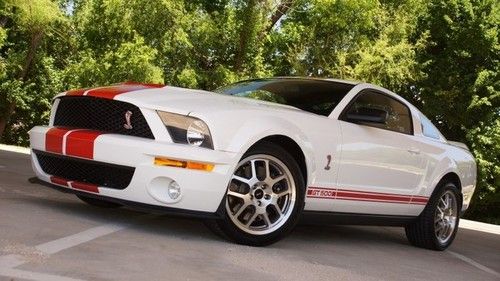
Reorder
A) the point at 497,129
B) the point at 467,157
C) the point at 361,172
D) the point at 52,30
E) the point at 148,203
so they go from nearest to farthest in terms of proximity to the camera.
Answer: the point at 148,203
the point at 361,172
the point at 467,157
the point at 497,129
the point at 52,30

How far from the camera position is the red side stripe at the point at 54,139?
15.9ft

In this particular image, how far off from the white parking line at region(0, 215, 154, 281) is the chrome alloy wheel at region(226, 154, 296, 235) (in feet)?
2.79

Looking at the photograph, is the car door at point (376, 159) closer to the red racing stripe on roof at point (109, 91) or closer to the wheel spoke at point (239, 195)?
the wheel spoke at point (239, 195)

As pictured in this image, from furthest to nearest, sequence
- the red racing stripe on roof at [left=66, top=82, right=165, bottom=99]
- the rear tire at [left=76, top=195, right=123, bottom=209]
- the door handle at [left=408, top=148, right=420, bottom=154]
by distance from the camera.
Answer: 1. the door handle at [left=408, top=148, right=420, bottom=154]
2. the rear tire at [left=76, top=195, right=123, bottom=209]
3. the red racing stripe on roof at [left=66, top=82, right=165, bottom=99]

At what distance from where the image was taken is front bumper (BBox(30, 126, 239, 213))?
4465mm

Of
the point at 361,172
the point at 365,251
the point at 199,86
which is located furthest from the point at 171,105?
the point at 199,86

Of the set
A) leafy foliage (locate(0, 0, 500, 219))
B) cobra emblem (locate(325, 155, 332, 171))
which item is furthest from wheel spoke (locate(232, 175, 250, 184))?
leafy foliage (locate(0, 0, 500, 219))

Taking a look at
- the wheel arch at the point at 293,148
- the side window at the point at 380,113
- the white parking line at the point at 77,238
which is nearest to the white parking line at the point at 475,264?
the side window at the point at 380,113

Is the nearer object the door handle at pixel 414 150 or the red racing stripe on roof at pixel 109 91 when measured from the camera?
the red racing stripe on roof at pixel 109 91

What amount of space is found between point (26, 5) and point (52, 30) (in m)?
4.99

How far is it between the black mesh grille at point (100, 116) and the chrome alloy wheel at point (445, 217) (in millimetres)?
3305

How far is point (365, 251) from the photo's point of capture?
5.72m

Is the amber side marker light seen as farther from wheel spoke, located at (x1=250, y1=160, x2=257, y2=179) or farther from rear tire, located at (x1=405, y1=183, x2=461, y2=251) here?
rear tire, located at (x1=405, y1=183, x2=461, y2=251)

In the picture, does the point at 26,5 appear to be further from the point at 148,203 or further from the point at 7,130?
the point at 148,203
